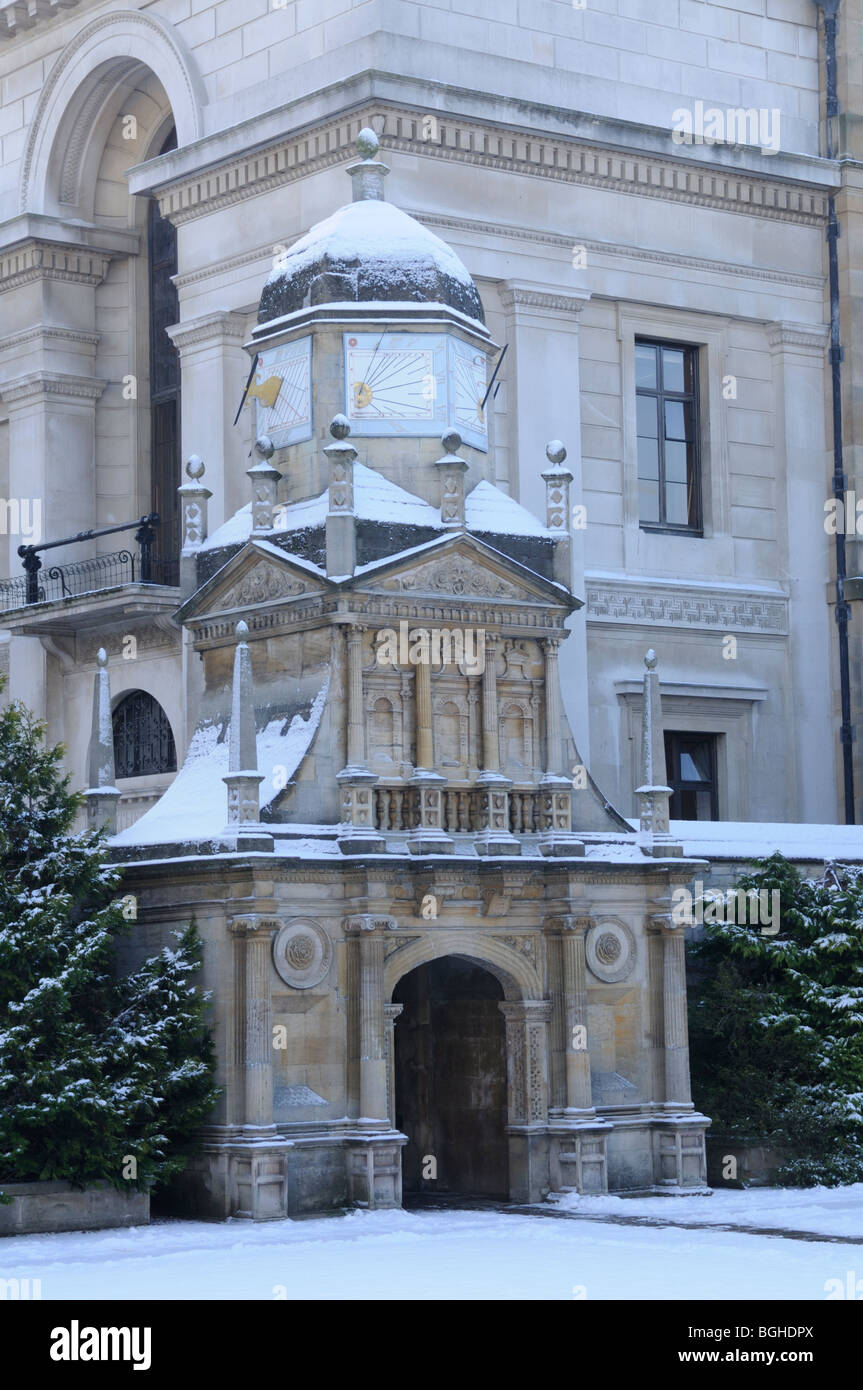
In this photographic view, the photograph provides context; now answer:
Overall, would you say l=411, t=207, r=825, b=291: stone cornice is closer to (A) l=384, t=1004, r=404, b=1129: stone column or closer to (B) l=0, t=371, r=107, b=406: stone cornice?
(B) l=0, t=371, r=107, b=406: stone cornice

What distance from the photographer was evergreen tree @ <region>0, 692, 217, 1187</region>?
87.6 feet

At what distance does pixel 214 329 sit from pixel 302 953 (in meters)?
18.2

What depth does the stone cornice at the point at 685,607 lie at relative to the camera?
43.4m

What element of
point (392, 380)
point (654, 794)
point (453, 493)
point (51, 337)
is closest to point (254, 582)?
point (453, 493)

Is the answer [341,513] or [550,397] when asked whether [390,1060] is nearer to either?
[341,513]

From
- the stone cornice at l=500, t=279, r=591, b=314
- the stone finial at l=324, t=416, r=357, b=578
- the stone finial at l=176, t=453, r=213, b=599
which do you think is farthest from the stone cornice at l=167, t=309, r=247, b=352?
the stone finial at l=324, t=416, r=357, b=578

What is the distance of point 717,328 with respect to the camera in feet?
151

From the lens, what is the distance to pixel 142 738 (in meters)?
46.4

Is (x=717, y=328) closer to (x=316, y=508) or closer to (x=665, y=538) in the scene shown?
(x=665, y=538)

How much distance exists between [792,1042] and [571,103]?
18.4m

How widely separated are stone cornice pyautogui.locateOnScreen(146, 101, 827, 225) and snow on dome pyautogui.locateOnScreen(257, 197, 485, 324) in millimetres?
8896

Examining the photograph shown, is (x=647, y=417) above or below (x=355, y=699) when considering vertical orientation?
above

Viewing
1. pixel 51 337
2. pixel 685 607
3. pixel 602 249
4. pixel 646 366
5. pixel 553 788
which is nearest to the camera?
pixel 553 788

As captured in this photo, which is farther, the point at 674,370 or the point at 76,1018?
the point at 674,370
